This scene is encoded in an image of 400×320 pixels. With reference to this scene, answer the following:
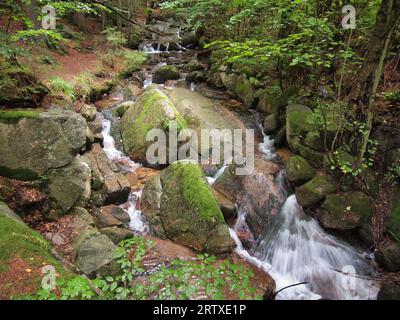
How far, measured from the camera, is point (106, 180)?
7492mm

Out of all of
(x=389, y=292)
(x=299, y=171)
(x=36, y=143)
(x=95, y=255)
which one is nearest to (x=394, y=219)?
(x=389, y=292)

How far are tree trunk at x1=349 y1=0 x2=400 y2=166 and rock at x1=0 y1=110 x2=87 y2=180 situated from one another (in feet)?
20.5

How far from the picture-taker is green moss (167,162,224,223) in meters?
6.36

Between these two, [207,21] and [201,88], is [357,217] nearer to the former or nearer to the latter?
[201,88]

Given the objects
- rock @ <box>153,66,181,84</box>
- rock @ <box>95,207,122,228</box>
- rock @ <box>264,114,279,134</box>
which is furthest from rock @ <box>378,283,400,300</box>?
rock @ <box>153,66,181,84</box>

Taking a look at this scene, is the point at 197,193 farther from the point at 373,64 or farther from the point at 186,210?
the point at 373,64

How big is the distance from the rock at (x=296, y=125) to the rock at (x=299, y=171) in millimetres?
835

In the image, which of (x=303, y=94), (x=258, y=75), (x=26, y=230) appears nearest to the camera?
(x=26, y=230)

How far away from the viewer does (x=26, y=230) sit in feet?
14.5

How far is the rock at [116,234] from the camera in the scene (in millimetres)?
6008

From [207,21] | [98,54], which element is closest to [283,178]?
[207,21]

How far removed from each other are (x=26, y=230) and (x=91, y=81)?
9171 mm

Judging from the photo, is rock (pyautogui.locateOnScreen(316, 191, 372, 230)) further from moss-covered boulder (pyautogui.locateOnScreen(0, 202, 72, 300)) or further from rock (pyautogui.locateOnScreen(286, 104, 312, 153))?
moss-covered boulder (pyautogui.locateOnScreen(0, 202, 72, 300))

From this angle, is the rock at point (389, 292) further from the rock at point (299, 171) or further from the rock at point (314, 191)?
the rock at point (299, 171)
